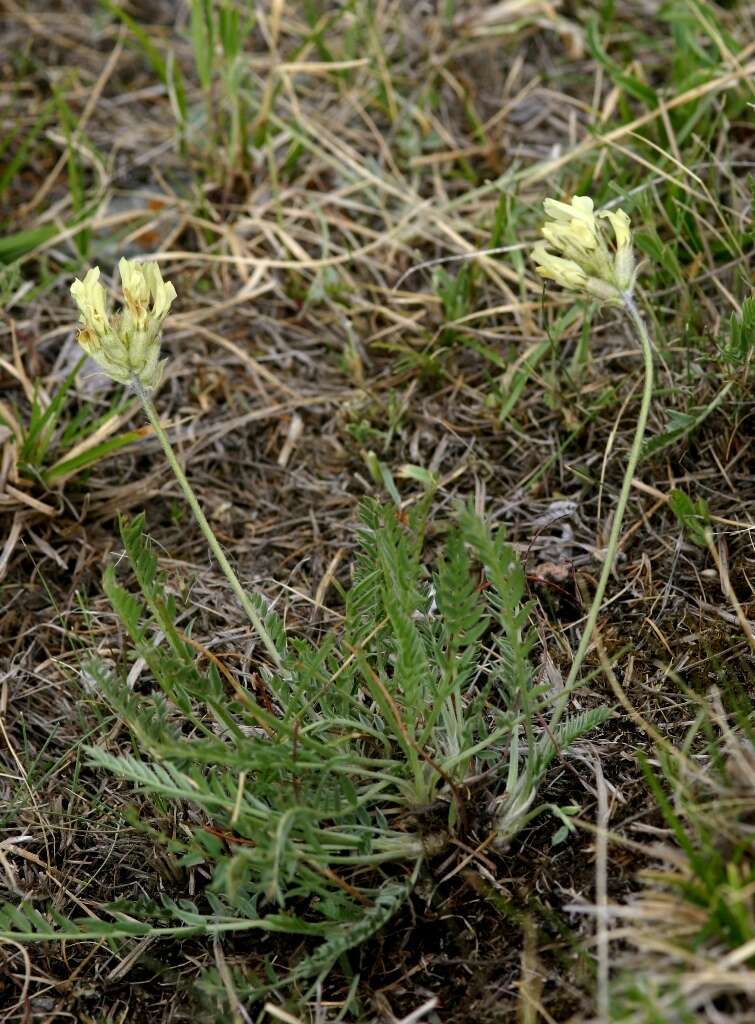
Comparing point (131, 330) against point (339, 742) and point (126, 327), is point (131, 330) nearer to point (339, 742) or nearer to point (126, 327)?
point (126, 327)

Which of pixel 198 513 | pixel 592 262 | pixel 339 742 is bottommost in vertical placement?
pixel 339 742

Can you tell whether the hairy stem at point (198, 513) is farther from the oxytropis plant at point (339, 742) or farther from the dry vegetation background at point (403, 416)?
the dry vegetation background at point (403, 416)

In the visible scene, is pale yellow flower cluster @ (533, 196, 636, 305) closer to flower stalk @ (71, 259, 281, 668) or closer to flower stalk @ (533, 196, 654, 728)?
flower stalk @ (533, 196, 654, 728)

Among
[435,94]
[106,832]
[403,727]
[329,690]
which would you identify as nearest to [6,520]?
[106,832]

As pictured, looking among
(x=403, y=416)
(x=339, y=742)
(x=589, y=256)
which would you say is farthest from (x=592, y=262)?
(x=403, y=416)

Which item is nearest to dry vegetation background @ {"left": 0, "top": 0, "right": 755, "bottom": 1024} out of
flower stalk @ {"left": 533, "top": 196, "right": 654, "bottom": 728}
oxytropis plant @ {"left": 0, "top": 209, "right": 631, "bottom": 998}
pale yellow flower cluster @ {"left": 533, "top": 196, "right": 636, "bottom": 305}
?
oxytropis plant @ {"left": 0, "top": 209, "right": 631, "bottom": 998}

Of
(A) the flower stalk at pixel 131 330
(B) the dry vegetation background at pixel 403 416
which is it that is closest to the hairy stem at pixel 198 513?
(A) the flower stalk at pixel 131 330
